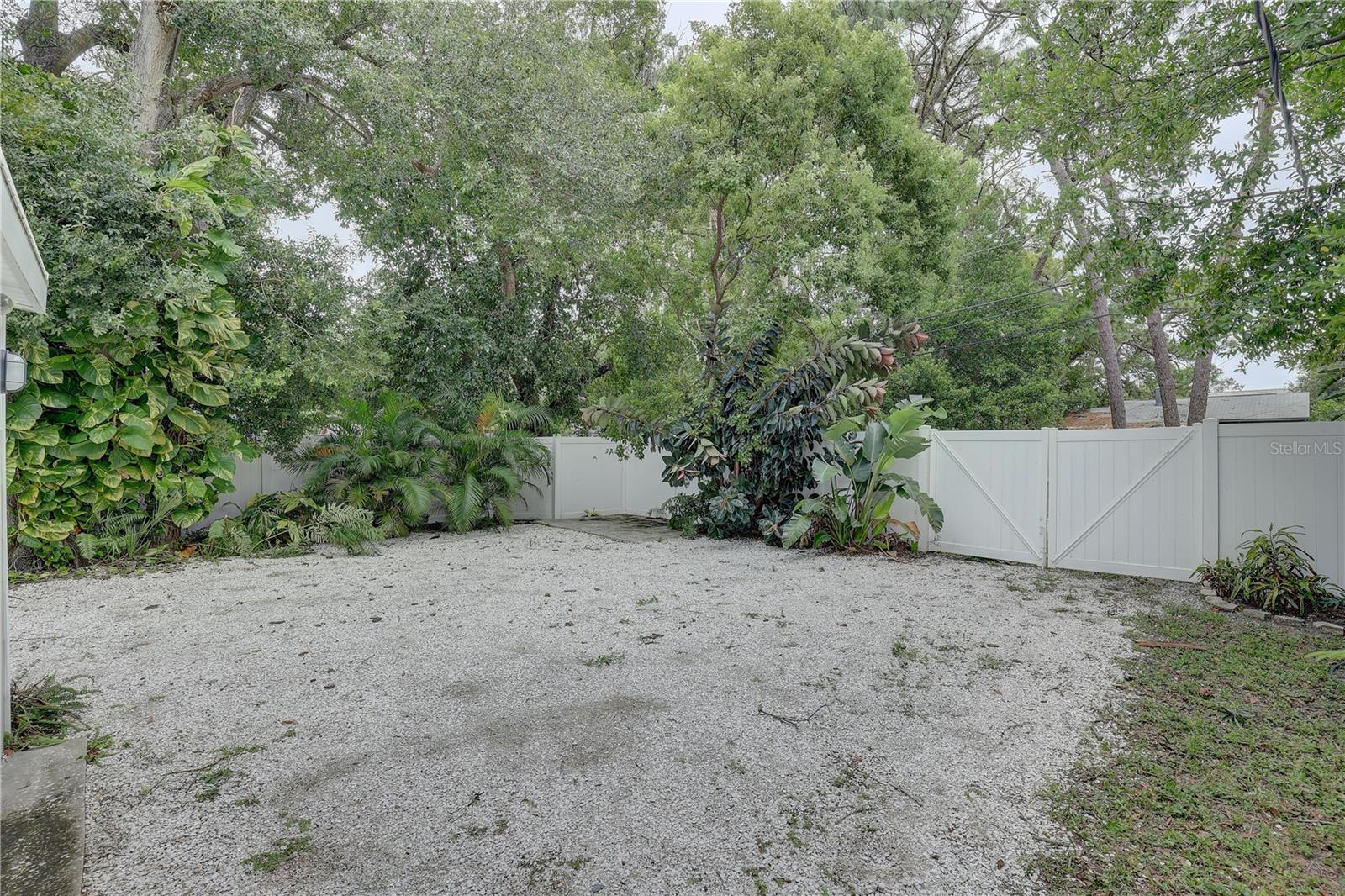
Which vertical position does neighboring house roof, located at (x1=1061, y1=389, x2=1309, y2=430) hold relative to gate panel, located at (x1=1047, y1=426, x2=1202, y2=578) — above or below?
above

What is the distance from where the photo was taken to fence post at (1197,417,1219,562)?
479 centimetres

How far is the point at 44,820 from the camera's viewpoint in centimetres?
187

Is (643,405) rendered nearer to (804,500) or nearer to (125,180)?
(804,500)

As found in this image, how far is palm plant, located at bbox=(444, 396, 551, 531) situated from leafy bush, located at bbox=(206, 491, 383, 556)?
106 centimetres

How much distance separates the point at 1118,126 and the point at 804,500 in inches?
152

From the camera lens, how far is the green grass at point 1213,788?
1.74 m

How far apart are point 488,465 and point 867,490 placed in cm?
460

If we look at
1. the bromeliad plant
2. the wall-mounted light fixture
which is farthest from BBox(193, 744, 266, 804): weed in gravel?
the bromeliad plant

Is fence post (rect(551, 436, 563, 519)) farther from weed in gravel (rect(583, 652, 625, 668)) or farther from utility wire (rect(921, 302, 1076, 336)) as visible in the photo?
→ utility wire (rect(921, 302, 1076, 336))

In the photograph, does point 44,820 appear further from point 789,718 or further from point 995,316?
point 995,316

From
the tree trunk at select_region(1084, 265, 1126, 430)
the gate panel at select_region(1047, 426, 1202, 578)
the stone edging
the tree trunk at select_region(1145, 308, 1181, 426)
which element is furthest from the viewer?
the tree trunk at select_region(1084, 265, 1126, 430)

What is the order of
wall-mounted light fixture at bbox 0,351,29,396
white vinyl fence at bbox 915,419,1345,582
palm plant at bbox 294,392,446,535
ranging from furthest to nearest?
palm plant at bbox 294,392,446,535 → white vinyl fence at bbox 915,419,1345,582 → wall-mounted light fixture at bbox 0,351,29,396

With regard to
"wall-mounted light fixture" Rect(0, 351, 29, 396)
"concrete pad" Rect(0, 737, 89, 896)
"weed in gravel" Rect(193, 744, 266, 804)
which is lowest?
"weed in gravel" Rect(193, 744, 266, 804)

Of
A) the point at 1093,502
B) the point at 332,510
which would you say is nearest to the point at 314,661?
the point at 332,510
